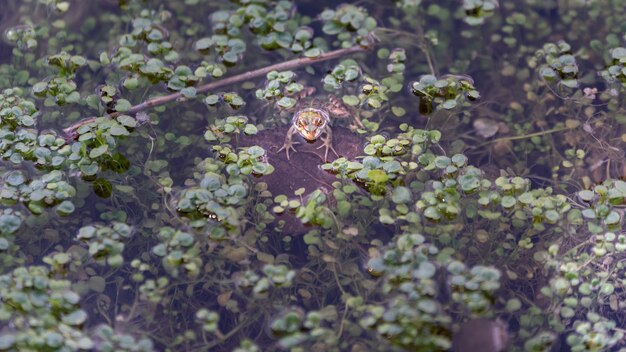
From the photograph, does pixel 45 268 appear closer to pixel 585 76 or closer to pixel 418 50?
pixel 418 50

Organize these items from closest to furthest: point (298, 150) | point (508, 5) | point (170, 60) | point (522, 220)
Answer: point (522, 220)
point (298, 150)
point (170, 60)
point (508, 5)

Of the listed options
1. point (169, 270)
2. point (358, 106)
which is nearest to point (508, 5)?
point (358, 106)

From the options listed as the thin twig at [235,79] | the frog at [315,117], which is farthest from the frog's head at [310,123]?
the thin twig at [235,79]

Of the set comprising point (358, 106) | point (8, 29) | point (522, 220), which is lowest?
point (522, 220)

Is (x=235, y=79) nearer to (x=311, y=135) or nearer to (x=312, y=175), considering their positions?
(x=311, y=135)

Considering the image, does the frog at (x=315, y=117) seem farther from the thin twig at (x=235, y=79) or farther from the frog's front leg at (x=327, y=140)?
the thin twig at (x=235, y=79)
